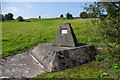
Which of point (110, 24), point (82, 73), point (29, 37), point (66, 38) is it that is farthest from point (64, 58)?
point (29, 37)

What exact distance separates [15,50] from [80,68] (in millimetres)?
6532

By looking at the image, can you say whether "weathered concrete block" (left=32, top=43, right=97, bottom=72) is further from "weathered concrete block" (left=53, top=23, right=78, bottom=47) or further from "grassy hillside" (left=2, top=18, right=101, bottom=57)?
"grassy hillside" (left=2, top=18, right=101, bottom=57)

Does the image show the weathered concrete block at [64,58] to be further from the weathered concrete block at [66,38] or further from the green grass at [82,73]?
the weathered concrete block at [66,38]

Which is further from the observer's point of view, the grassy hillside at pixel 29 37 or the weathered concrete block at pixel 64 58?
the grassy hillside at pixel 29 37

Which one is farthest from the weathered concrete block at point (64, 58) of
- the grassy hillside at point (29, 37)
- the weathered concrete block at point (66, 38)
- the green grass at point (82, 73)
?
the grassy hillside at point (29, 37)

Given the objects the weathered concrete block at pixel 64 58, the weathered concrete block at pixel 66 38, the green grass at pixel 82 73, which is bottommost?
the green grass at pixel 82 73

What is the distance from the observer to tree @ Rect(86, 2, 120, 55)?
4081mm

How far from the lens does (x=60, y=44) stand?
7.64m

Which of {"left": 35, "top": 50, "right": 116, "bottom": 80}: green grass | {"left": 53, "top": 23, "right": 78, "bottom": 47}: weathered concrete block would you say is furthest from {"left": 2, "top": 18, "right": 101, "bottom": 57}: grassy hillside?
{"left": 35, "top": 50, "right": 116, "bottom": 80}: green grass

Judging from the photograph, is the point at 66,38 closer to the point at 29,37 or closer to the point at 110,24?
the point at 110,24

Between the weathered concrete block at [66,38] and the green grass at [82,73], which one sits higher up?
the weathered concrete block at [66,38]

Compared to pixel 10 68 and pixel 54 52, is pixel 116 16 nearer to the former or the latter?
pixel 54 52

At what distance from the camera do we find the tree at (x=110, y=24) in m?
4.08

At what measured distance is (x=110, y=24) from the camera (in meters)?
4.15
